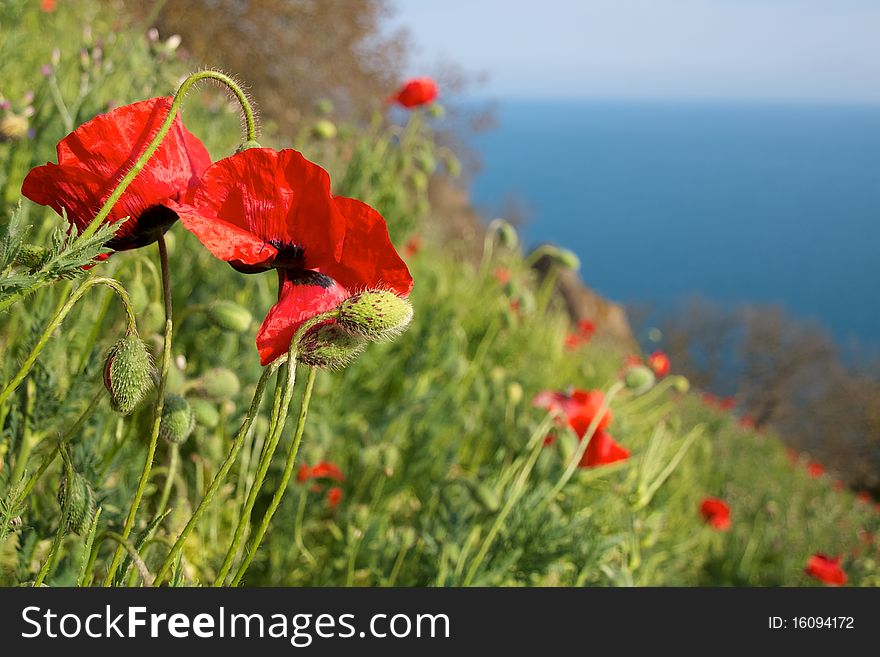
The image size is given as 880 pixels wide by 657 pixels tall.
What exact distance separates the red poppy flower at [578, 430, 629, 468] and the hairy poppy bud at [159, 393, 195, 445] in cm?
103

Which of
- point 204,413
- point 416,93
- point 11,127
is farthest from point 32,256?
point 416,93

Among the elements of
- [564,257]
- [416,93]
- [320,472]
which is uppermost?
[416,93]

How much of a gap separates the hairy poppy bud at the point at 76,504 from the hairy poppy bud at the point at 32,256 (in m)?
0.21

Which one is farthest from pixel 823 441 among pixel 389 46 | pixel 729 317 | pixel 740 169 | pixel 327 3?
pixel 740 169

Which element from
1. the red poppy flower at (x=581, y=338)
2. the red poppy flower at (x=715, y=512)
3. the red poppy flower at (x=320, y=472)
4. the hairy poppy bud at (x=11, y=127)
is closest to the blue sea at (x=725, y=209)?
the red poppy flower at (x=581, y=338)

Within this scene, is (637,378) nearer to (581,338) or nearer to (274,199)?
(274,199)

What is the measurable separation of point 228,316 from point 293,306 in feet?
1.07

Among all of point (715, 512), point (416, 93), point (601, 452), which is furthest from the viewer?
point (715, 512)

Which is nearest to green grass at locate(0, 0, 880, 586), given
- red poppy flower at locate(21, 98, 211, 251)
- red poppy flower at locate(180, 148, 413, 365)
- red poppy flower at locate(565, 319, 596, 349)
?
red poppy flower at locate(21, 98, 211, 251)

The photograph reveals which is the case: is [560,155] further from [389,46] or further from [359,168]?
[359,168]

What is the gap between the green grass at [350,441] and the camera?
113 cm

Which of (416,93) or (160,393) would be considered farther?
(416,93)

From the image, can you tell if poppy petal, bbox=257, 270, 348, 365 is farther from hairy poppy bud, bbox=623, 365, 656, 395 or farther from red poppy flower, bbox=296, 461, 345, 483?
hairy poppy bud, bbox=623, 365, 656, 395

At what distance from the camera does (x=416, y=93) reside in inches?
95.7
